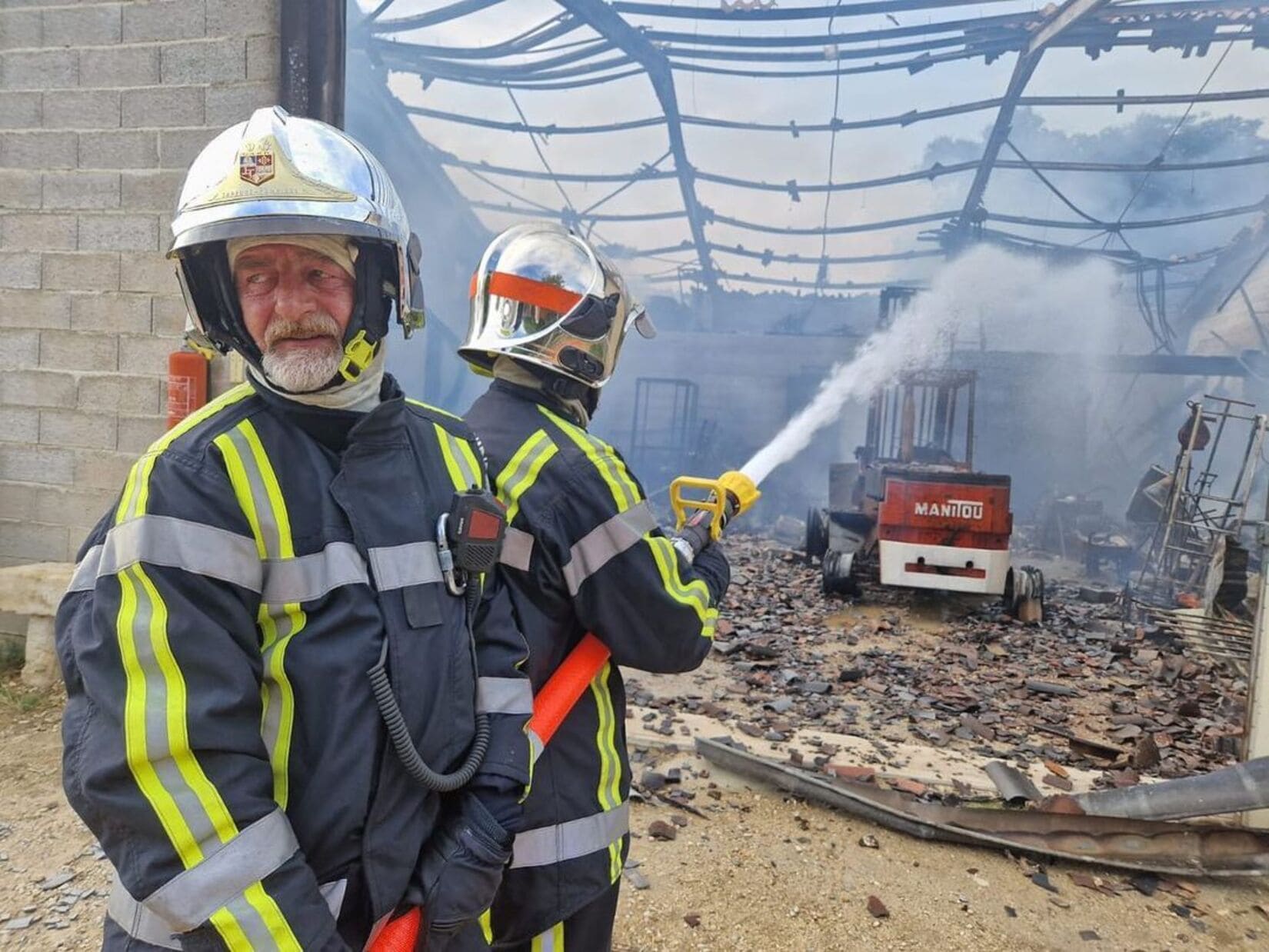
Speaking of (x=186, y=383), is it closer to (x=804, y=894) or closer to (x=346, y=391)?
(x=346, y=391)

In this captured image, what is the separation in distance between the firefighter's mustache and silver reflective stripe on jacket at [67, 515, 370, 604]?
37 centimetres

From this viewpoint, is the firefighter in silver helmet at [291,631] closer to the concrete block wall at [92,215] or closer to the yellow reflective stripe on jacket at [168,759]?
the yellow reflective stripe on jacket at [168,759]

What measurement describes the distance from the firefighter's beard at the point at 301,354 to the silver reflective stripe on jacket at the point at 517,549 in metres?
0.57

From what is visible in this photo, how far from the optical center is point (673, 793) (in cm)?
387

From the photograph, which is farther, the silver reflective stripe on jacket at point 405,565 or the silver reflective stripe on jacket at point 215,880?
the silver reflective stripe on jacket at point 405,565

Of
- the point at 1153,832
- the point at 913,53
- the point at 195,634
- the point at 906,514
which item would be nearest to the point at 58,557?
the point at 195,634

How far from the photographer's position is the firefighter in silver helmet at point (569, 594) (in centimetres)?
176

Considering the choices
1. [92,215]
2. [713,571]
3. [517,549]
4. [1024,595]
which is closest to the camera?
[517,549]

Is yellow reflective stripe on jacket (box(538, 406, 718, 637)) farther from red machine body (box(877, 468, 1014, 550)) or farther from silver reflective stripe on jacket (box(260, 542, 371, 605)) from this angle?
red machine body (box(877, 468, 1014, 550))

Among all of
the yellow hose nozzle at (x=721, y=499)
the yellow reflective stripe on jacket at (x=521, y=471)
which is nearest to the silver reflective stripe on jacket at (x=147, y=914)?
the yellow reflective stripe on jacket at (x=521, y=471)

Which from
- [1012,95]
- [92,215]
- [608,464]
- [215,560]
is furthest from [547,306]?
[1012,95]

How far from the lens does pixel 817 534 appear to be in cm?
1156

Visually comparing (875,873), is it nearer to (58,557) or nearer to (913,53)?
(58,557)

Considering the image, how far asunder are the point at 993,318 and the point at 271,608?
15658 mm
